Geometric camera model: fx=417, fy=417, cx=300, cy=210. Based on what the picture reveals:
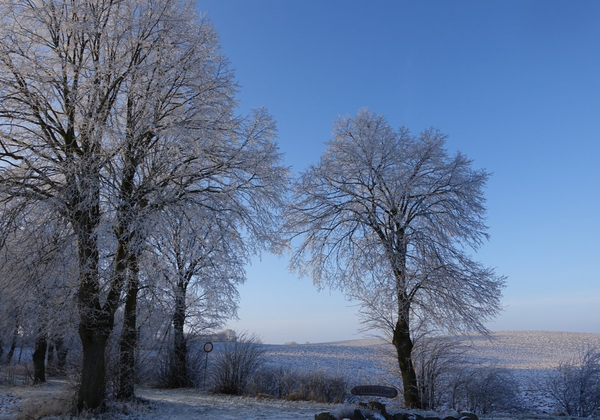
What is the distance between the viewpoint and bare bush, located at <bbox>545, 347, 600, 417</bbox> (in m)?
14.7

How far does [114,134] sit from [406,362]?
37.1 ft

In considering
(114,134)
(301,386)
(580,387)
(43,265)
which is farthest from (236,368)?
(580,387)

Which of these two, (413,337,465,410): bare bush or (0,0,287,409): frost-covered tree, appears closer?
(0,0,287,409): frost-covered tree

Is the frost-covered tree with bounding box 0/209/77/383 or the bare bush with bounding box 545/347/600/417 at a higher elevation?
the frost-covered tree with bounding box 0/209/77/383

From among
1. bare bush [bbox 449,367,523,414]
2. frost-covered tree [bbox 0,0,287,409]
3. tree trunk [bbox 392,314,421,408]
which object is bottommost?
bare bush [bbox 449,367,523,414]

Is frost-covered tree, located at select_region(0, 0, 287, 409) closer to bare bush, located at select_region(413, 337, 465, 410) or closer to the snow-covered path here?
the snow-covered path

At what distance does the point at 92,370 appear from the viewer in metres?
10.4

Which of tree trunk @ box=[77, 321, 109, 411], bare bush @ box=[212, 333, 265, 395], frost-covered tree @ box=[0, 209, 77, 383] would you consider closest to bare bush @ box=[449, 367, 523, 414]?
bare bush @ box=[212, 333, 265, 395]

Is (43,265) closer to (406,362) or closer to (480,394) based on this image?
(406,362)

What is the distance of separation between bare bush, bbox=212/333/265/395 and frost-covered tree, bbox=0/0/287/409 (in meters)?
4.68

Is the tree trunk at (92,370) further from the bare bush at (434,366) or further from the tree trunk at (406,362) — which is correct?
the bare bush at (434,366)

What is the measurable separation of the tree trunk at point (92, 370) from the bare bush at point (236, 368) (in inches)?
246

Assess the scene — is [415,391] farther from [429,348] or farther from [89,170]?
[89,170]

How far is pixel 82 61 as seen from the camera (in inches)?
A: 447
